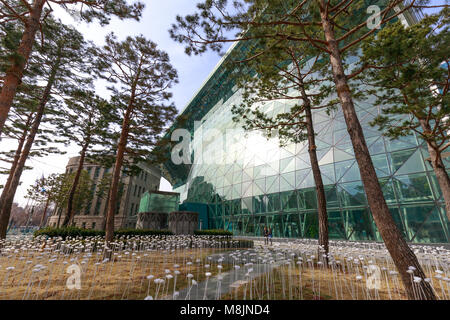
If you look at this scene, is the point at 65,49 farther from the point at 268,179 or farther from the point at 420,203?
the point at 420,203

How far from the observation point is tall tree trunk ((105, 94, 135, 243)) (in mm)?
9375

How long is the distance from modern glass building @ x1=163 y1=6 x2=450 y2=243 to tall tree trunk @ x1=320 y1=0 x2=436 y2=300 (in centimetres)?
425

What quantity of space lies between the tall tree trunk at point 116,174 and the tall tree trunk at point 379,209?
10481 millimetres

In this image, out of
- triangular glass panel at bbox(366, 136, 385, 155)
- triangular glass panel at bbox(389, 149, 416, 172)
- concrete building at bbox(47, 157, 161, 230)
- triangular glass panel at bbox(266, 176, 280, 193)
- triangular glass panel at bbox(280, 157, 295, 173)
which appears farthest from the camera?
concrete building at bbox(47, 157, 161, 230)

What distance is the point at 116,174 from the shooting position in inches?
393

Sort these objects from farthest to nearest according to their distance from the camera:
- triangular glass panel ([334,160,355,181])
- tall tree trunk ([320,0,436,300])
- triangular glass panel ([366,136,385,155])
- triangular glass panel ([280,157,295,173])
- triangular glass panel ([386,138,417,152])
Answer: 1. triangular glass panel ([280,157,295,173])
2. triangular glass panel ([334,160,355,181])
3. triangular glass panel ([366,136,385,155])
4. triangular glass panel ([386,138,417,152])
5. tall tree trunk ([320,0,436,300])

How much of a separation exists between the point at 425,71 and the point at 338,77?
417 centimetres

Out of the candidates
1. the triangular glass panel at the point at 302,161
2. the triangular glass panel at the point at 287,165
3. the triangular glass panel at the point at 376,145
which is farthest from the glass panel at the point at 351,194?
the triangular glass panel at the point at 287,165

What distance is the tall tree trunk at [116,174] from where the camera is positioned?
9375 mm

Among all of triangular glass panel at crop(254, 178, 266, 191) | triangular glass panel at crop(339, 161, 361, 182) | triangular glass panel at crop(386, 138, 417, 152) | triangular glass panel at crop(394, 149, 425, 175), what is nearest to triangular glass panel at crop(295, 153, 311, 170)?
triangular glass panel at crop(339, 161, 361, 182)

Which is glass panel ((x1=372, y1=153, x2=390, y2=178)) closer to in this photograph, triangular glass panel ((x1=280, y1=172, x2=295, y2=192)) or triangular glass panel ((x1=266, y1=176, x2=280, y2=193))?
triangular glass panel ((x1=280, y1=172, x2=295, y2=192))

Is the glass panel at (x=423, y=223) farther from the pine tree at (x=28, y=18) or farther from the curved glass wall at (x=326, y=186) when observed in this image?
the pine tree at (x=28, y=18)
